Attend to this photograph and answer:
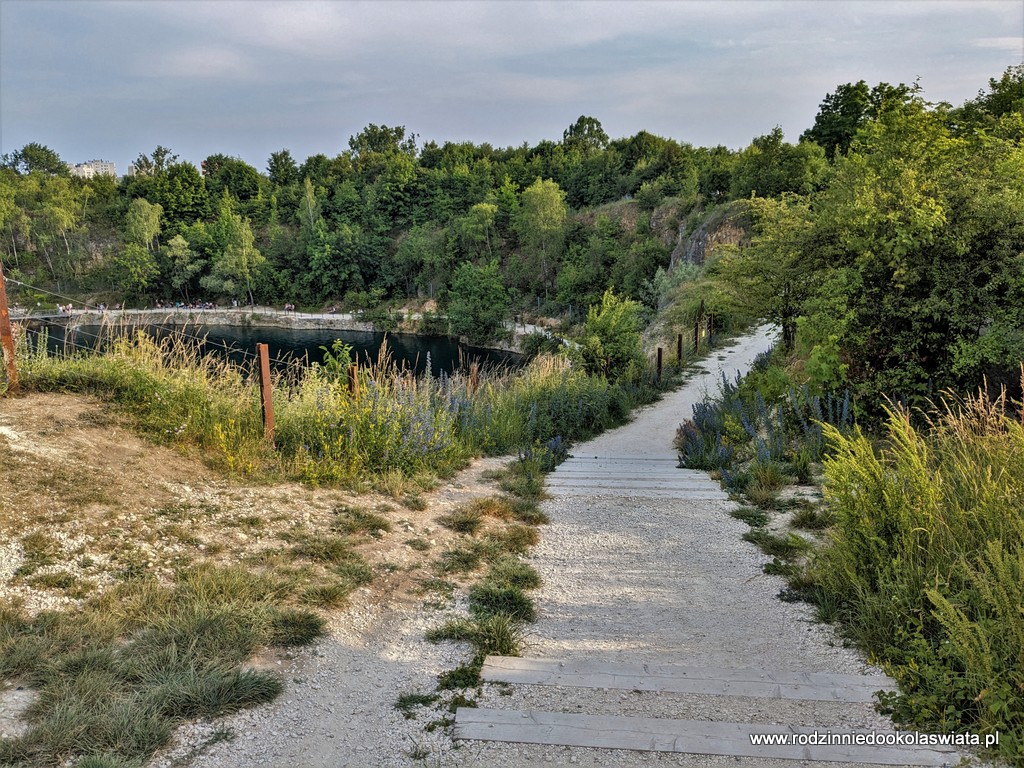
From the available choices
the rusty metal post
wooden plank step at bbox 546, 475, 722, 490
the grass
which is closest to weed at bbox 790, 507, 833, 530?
wooden plank step at bbox 546, 475, 722, 490

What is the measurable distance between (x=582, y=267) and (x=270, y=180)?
163 feet

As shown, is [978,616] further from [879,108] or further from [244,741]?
[879,108]

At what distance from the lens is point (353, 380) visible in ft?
24.8

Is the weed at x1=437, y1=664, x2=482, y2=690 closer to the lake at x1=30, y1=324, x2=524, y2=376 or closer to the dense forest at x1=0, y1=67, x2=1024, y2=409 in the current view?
the dense forest at x1=0, y1=67, x2=1024, y2=409

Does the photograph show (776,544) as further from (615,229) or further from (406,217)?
(406,217)

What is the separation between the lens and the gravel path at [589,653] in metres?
2.83

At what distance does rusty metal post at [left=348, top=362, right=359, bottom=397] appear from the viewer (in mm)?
7445

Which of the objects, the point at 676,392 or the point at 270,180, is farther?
the point at 270,180

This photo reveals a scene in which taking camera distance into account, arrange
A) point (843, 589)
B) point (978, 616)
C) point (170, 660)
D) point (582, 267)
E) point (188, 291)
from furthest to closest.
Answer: point (188, 291) < point (582, 267) < point (843, 589) < point (170, 660) < point (978, 616)

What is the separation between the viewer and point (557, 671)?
3.44 meters

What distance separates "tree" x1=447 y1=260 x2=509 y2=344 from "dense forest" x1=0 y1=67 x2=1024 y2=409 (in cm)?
17

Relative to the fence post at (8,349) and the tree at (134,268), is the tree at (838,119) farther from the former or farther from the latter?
the tree at (134,268)

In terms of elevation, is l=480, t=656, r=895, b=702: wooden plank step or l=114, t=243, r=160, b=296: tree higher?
l=114, t=243, r=160, b=296: tree

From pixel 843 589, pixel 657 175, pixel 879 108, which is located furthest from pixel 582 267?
pixel 843 589
